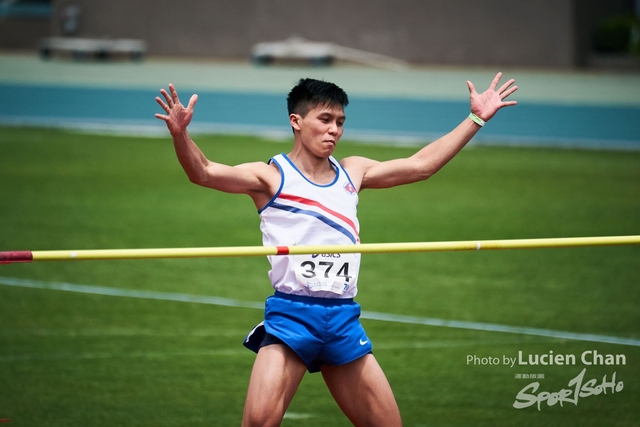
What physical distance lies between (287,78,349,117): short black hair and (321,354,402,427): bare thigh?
1.27 meters

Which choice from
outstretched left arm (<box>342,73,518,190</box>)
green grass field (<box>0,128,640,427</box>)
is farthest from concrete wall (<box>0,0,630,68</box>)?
outstretched left arm (<box>342,73,518,190</box>)

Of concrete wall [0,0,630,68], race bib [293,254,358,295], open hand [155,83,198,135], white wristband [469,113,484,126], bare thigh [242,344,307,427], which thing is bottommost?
bare thigh [242,344,307,427]

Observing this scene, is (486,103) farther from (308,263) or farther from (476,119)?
(308,263)

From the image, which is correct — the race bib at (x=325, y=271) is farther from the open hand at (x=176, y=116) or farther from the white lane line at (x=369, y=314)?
the white lane line at (x=369, y=314)

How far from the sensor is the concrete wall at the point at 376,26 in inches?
1427

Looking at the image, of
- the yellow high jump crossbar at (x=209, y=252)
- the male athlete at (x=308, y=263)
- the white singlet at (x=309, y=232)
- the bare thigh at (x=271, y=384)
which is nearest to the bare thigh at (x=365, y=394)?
the male athlete at (x=308, y=263)

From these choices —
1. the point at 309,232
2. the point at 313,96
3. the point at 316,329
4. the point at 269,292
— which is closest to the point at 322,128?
the point at 313,96

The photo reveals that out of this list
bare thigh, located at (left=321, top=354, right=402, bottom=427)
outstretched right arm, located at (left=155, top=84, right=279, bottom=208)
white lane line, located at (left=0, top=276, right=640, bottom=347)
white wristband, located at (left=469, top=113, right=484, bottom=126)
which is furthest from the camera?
white lane line, located at (left=0, top=276, right=640, bottom=347)

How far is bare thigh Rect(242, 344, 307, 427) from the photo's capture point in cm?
436

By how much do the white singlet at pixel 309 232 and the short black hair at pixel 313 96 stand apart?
11.3 inches

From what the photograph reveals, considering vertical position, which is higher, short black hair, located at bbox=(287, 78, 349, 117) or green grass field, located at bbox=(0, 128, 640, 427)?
short black hair, located at bbox=(287, 78, 349, 117)

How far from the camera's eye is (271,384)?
4.40 metres

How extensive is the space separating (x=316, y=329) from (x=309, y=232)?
0.48 m

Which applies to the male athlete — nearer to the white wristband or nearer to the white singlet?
the white singlet
